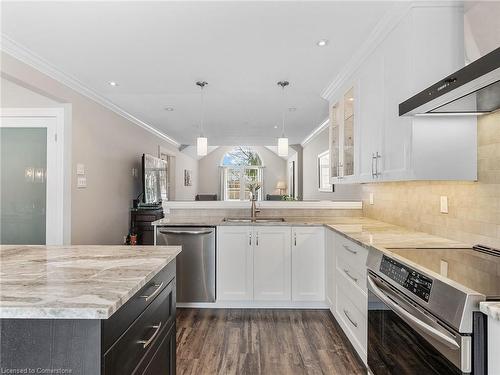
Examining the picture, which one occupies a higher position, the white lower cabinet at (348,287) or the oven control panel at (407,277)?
the oven control panel at (407,277)

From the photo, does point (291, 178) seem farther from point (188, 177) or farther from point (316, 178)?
point (188, 177)

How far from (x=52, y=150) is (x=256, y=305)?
8.96 feet

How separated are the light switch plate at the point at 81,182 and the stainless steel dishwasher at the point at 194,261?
1147mm

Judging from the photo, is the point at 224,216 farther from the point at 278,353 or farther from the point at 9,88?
the point at 9,88

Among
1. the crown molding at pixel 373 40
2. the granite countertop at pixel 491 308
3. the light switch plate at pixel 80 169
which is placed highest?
the crown molding at pixel 373 40

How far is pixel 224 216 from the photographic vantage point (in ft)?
12.0

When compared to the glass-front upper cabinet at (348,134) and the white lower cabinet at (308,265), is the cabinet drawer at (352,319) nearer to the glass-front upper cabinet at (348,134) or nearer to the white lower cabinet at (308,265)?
the white lower cabinet at (308,265)

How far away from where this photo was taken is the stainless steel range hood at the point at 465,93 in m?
1.07

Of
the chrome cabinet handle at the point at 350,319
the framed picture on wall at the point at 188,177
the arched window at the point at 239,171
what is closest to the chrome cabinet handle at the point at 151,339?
the chrome cabinet handle at the point at 350,319

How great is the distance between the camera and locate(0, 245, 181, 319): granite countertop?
849mm

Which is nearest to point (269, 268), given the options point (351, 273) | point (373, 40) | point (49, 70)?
point (351, 273)

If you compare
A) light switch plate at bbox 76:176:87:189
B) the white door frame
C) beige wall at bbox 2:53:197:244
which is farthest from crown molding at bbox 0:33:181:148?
light switch plate at bbox 76:176:87:189

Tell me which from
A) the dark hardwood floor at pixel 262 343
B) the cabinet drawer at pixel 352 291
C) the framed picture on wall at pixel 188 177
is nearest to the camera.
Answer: the cabinet drawer at pixel 352 291

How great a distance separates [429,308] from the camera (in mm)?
1169
